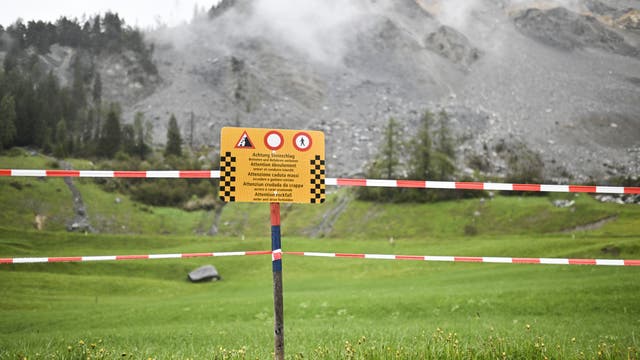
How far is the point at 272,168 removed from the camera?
19.0ft

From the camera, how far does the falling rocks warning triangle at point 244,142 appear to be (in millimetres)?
5715

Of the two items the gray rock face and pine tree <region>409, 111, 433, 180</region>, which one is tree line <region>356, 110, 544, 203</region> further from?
the gray rock face

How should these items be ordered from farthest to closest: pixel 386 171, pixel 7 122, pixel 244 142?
1. pixel 7 122
2. pixel 386 171
3. pixel 244 142

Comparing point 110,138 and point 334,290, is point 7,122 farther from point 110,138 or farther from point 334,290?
point 334,290

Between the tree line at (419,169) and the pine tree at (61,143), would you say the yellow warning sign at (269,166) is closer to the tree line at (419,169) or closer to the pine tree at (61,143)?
the tree line at (419,169)

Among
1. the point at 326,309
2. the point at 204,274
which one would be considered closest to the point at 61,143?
the point at 204,274

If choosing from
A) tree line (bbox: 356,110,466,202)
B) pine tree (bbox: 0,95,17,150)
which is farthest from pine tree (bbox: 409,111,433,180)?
pine tree (bbox: 0,95,17,150)

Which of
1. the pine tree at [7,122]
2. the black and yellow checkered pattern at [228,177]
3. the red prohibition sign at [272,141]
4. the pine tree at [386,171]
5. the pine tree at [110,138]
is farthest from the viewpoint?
the pine tree at [110,138]

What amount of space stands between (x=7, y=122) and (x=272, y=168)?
Result: 142499 mm

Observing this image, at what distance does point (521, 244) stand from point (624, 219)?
29.5 m

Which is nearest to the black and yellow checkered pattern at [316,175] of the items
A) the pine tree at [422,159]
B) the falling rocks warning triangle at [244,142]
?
the falling rocks warning triangle at [244,142]

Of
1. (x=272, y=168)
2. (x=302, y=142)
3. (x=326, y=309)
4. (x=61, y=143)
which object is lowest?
(x=326, y=309)

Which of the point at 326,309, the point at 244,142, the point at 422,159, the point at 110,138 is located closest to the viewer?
the point at 244,142

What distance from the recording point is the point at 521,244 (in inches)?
1786
